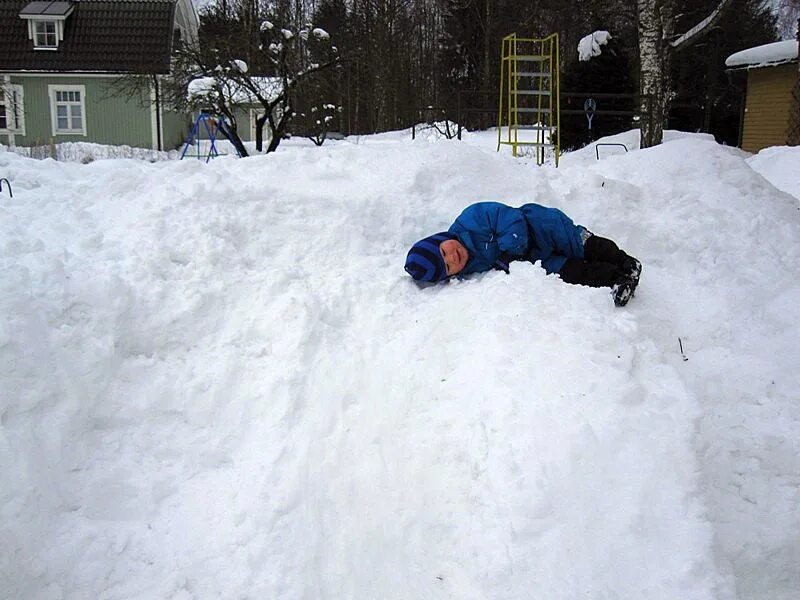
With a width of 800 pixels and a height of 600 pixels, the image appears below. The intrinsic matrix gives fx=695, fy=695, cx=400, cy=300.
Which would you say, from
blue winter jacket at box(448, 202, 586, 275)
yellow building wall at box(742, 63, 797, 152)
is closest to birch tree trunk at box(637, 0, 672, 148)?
yellow building wall at box(742, 63, 797, 152)

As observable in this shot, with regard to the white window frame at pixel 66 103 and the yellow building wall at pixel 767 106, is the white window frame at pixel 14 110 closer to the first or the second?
the white window frame at pixel 66 103

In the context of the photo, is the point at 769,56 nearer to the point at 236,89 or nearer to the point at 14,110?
the point at 236,89

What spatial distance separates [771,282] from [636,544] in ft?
9.33

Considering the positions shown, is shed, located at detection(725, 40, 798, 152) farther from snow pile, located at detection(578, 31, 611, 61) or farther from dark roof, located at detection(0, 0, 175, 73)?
dark roof, located at detection(0, 0, 175, 73)

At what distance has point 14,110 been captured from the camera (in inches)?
856

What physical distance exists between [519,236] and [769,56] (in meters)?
13.9

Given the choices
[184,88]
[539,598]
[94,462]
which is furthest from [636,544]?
[184,88]

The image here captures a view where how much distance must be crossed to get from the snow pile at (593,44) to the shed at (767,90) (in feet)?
9.72

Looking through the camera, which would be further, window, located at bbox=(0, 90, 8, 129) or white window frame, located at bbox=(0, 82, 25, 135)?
window, located at bbox=(0, 90, 8, 129)

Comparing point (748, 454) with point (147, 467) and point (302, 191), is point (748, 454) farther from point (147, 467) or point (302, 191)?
point (302, 191)

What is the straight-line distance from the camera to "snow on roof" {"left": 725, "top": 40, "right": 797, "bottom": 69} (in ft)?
49.6

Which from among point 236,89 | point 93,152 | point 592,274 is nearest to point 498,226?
point 592,274

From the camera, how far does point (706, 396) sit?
12.8 feet

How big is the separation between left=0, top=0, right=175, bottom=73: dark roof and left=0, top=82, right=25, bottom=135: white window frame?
66 centimetres
